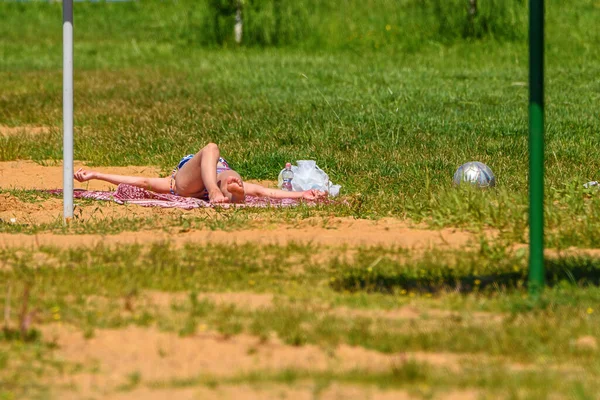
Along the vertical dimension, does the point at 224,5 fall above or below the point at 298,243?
above

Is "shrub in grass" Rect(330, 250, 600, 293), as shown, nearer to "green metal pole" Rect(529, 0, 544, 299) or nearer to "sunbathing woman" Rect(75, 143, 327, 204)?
"green metal pole" Rect(529, 0, 544, 299)

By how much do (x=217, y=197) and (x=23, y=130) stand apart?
5.32 meters

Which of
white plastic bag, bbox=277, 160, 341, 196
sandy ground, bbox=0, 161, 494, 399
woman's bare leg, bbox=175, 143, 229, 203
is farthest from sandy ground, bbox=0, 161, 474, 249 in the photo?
white plastic bag, bbox=277, 160, 341, 196

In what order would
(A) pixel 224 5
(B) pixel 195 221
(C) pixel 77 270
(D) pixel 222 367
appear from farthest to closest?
(A) pixel 224 5 → (B) pixel 195 221 → (C) pixel 77 270 → (D) pixel 222 367

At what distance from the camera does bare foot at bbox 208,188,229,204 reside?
889cm

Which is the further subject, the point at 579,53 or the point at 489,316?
the point at 579,53

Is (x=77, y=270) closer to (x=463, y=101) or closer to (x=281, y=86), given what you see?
(x=463, y=101)

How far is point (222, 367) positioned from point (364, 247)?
2530mm

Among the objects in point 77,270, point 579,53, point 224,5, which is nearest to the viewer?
point 77,270

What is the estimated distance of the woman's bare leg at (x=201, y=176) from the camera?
8.98m

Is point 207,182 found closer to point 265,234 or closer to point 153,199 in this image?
point 153,199

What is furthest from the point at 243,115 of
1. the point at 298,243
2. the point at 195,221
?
the point at 298,243

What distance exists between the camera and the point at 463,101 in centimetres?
1469

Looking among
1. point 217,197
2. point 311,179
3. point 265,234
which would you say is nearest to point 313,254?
point 265,234
